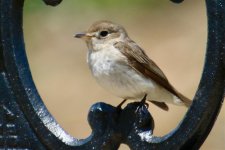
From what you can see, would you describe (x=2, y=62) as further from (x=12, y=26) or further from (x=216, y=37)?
(x=216, y=37)

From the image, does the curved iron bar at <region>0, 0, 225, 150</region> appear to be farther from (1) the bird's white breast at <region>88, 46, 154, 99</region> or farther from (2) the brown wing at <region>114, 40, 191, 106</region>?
(2) the brown wing at <region>114, 40, 191, 106</region>

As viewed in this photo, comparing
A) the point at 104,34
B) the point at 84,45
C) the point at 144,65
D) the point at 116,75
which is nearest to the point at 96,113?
the point at 144,65

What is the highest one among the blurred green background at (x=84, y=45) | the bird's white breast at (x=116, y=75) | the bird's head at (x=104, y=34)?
the bird's head at (x=104, y=34)

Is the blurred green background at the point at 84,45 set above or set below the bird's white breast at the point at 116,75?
below

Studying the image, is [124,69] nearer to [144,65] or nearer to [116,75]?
[116,75]

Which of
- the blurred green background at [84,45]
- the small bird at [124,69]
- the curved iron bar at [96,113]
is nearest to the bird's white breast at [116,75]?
the small bird at [124,69]

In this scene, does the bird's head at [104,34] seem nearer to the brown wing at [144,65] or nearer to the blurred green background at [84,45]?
the brown wing at [144,65]

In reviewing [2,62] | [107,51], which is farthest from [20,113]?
[107,51]
